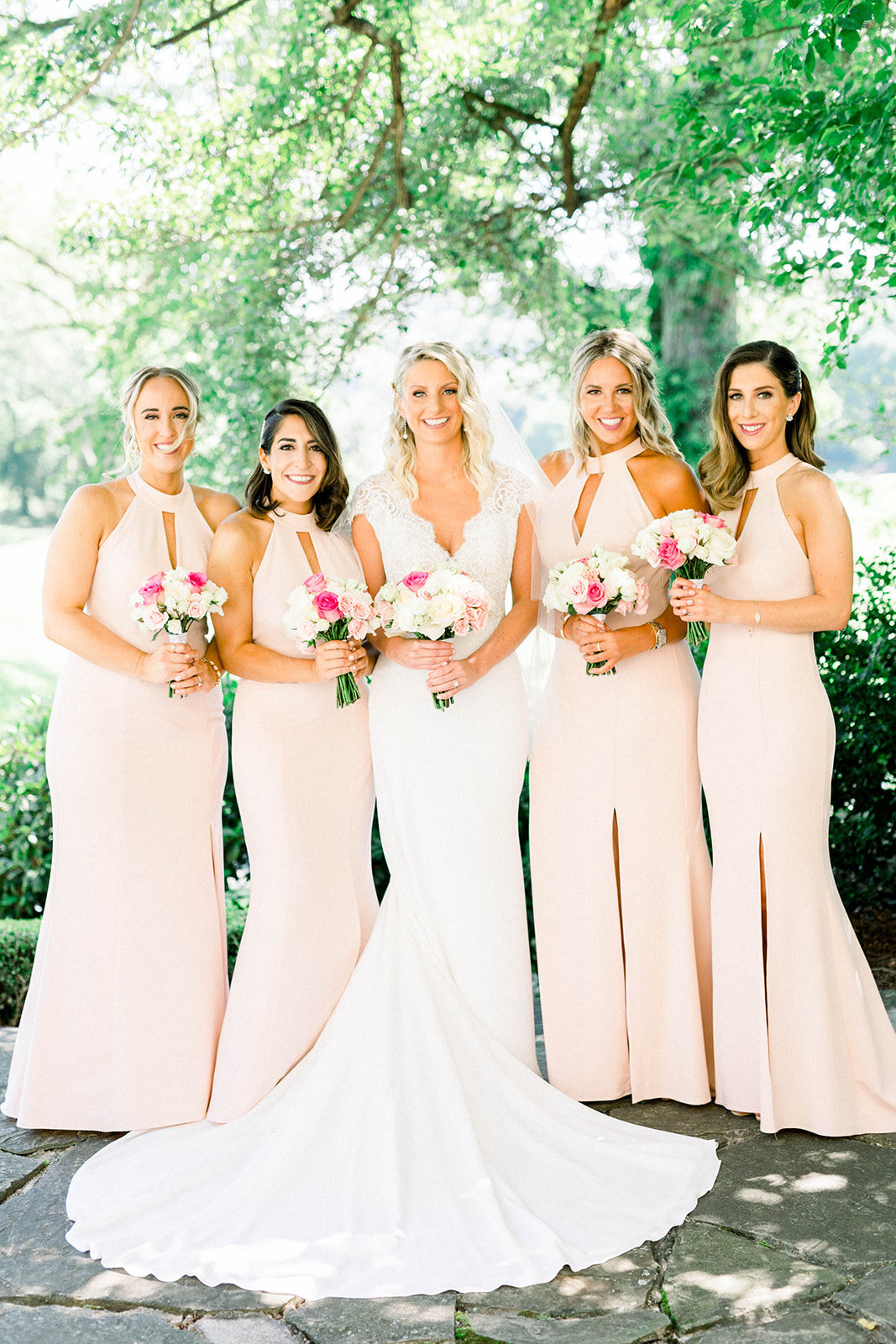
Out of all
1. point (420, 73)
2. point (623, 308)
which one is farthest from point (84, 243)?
point (623, 308)

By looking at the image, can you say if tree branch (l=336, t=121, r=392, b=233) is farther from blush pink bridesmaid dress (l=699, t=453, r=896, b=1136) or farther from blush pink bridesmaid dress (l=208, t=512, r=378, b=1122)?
blush pink bridesmaid dress (l=699, t=453, r=896, b=1136)

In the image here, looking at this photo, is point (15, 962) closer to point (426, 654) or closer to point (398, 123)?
point (426, 654)

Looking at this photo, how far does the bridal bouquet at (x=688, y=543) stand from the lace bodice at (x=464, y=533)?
0.55 metres

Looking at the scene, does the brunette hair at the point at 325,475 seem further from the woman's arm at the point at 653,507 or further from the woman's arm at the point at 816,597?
the woman's arm at the point at 816,597

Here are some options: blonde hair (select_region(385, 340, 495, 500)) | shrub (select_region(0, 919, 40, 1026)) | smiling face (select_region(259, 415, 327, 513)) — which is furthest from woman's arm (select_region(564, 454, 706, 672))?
shrub (select_region(0, 919, 40, 1026))

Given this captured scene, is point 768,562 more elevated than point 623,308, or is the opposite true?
point 623,308

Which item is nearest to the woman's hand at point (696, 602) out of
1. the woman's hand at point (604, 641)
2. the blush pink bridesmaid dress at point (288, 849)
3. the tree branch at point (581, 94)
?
the woman's hand at point (604, 641)

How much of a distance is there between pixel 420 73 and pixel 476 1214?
28.5ft

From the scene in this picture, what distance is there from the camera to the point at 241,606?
16.0 feet

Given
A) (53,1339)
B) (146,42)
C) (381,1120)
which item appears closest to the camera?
(53,1339)

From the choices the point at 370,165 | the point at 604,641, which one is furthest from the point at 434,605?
the point at 370,165

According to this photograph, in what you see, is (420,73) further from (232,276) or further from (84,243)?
(84,243)

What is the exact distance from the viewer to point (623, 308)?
11367 millimetres

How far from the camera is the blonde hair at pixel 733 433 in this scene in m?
4.79
